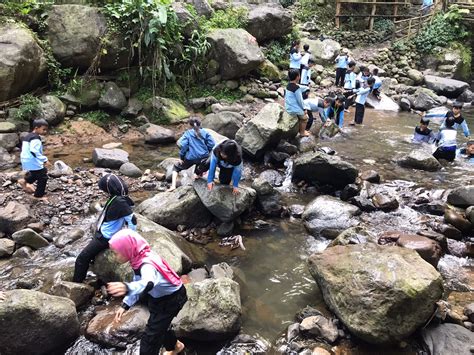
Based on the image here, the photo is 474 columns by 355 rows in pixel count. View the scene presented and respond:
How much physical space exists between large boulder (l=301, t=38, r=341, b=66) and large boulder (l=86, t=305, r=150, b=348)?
56.3ft

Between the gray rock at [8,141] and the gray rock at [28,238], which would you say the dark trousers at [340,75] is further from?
the gray rock at [28,238]

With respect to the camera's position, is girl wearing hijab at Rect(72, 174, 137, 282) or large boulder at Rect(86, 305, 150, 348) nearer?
large boulder at Rect(86, 305, 150, 348)

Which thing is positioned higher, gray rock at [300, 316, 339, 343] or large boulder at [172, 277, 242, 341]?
large boulder at [172, 277, 242, 341]

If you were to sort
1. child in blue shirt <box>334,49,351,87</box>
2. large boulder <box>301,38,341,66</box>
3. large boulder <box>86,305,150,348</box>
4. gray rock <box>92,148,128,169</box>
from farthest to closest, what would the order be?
large boulder <box>301,38,341,66</box> < child in blue shirt <box>334,49,351,87</box> < gray rock <box>92,148,128,169</box> < large boulder <box>86,305,150,348</box>

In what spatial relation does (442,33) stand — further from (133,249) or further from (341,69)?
(133,249)

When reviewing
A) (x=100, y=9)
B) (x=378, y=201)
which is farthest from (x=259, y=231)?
(x=100, y=9)

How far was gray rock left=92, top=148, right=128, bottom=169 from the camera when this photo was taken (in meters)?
9.84

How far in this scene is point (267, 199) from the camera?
8172 millimetres

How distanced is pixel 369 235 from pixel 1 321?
561 centimetres

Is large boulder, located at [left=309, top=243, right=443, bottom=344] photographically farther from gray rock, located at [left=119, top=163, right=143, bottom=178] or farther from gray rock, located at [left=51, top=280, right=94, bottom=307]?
gray rock, located at [left=119, top=163, right=143, bottom=178]

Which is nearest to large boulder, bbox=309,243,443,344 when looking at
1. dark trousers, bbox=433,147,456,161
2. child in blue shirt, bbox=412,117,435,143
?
dark trousers, bbox=433,147,456,161

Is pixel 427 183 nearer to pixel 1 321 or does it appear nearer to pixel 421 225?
pixel 421 225

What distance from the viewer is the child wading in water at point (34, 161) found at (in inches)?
298

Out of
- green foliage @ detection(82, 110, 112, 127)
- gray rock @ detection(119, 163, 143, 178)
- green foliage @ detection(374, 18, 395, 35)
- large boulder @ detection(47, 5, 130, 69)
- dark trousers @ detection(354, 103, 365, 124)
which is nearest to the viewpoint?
gray rock @ detection(119, 163, 143, 178)
